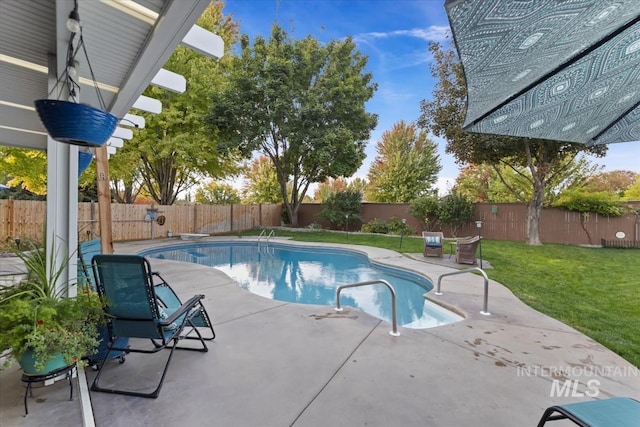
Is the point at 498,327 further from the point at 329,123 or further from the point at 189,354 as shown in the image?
the point at 329,123

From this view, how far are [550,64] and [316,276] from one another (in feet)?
22.6

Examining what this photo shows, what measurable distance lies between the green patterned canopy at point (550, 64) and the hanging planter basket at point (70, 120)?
78.2 inches

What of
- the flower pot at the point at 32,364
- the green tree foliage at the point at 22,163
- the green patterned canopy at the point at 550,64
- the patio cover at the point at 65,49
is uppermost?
the green tree foliage at the point at 22,163

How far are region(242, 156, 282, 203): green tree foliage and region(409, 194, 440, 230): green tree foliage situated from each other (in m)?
10.1

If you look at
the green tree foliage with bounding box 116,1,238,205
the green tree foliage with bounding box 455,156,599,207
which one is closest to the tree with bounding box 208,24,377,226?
the green tree foliage with bounding box 116,1,238,205

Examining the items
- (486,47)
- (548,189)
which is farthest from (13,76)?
(548,189)

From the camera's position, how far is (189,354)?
2.84 meters

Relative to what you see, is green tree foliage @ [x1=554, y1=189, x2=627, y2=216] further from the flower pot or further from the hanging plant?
the flower pot

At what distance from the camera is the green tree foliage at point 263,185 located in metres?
A: 21.3

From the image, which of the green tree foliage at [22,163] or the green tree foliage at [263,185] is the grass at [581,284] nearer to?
the green tree foliage at [263,185]

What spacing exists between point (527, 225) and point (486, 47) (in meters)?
12.2

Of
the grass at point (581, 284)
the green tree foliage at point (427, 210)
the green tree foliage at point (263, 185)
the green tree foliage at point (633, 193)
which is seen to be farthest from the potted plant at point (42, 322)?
the green tree foliage at point (633, 193)

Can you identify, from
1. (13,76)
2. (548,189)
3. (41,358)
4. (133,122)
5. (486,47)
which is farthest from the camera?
(548,189)

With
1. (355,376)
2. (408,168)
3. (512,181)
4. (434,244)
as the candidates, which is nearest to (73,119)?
(355,376)
